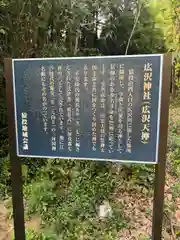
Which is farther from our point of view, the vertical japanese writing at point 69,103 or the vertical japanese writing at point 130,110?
the vertical japanese writing at point 69,103

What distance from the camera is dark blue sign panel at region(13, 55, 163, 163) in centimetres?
203

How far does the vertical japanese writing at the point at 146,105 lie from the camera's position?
1.99 metres

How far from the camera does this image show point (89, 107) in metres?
2.16

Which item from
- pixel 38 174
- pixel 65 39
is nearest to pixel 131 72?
pixel 38 174

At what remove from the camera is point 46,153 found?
90.4 inches

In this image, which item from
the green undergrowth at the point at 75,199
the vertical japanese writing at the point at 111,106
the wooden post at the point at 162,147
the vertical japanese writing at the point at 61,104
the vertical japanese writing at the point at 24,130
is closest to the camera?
the wooden post at the point at 162,147

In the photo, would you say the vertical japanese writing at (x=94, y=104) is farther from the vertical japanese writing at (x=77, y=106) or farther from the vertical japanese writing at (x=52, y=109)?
the vertical japanese writing at (x=52, y=109)

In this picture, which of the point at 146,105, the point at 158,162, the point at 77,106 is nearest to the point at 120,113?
the point at 146,105

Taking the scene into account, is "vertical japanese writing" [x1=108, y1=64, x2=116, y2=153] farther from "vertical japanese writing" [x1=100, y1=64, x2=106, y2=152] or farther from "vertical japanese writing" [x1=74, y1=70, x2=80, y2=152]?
"vertical japanese writing" [x1=74, y1=70, x2=80, y2=152]

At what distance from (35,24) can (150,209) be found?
146 inches

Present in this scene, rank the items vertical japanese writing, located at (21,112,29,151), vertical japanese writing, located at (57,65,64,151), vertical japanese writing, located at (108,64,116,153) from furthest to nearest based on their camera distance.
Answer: vertical japanese writing, located at (21,112,29,151), vertical japanese writing, located at (57,65,64,151), vertical japanese writing, located at (108,64,116,153)

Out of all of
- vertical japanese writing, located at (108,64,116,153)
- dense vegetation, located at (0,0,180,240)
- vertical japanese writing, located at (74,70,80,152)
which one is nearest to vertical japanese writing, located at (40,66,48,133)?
vertical japanese writing, located at (74,70,80,152)

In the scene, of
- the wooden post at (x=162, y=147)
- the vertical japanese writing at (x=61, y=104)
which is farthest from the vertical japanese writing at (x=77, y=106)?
the wooden post at (x=162, y=147)

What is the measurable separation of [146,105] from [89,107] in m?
0.45
